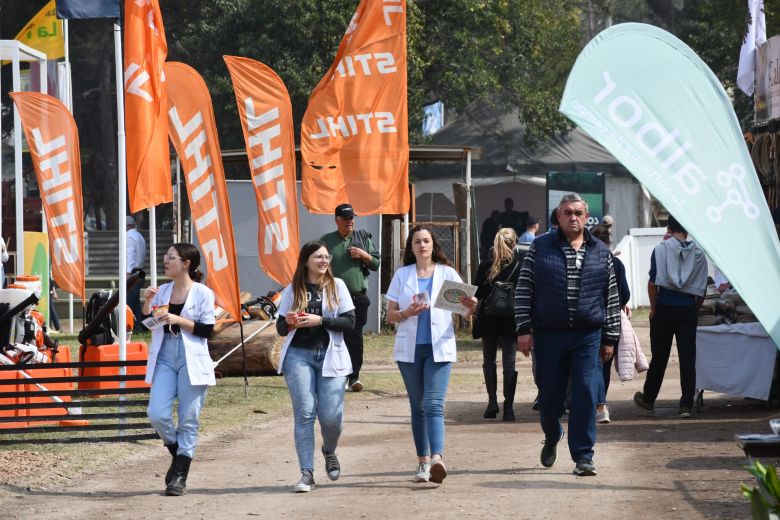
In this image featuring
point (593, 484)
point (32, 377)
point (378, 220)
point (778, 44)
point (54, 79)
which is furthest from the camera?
point (378, 220)

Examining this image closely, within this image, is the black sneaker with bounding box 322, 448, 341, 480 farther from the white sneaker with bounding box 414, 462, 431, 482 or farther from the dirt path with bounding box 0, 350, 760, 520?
the white sneaker with bounding box 414, 462, 431, 482

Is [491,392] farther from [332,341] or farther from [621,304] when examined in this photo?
[332,341]

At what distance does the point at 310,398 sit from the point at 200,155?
489 cm

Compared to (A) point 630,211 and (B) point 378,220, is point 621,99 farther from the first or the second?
(A) point 630,211

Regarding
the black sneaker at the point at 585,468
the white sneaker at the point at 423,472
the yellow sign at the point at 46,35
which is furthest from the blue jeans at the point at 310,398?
the yellow sign at the point at 46,35

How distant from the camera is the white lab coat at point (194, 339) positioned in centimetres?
884

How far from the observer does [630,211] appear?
3794 cm

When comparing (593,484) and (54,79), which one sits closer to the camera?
(593,484)

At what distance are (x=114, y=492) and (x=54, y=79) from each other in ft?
39.8

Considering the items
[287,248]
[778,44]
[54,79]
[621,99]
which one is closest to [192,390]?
[621,99]

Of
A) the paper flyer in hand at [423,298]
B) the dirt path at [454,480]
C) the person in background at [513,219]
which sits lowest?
the dirt path at [454,480]

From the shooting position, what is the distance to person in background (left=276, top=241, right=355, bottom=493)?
8.86m

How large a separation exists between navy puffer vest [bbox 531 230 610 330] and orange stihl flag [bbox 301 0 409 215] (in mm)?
4760

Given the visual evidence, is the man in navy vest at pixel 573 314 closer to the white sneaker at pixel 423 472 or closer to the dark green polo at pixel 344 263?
the white sneaker at pixel 423 472
